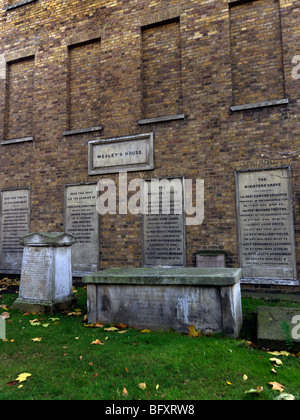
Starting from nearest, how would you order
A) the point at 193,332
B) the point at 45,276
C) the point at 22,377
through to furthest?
the point at 22,377 < the point at 193,332 < the point at 45,276

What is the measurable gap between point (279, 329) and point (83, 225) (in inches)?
224

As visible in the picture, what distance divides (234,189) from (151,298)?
3594 millimetres

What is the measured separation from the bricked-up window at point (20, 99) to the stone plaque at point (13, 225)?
2.03 m

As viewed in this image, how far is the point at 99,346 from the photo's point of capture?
3.52m

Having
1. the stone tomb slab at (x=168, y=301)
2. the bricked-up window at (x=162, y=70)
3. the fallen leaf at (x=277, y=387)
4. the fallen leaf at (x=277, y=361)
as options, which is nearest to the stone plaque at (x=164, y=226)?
the bricked-up window at (x=162, y=70)

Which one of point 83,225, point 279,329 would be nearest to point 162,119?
point 83,225

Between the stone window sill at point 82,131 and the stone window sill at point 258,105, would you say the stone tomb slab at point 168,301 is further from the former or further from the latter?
the stone window sill at point 82,131

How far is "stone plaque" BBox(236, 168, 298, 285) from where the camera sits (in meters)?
6.00

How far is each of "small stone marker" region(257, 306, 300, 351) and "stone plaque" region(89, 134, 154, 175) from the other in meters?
4.49

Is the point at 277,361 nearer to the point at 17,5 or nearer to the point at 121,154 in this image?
the point at 121,154

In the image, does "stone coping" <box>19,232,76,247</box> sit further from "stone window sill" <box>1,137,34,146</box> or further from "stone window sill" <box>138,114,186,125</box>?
"stone window sill" <box>1,137,34,146</box>

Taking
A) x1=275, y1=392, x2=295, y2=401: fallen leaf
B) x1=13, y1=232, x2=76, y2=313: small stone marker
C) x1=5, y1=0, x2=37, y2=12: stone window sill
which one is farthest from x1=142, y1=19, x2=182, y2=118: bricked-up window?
x1=275, y1=392, x2=295, y2=401: fallen leaf

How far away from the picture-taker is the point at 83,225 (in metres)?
7.91

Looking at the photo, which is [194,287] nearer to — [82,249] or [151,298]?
[151,298]
